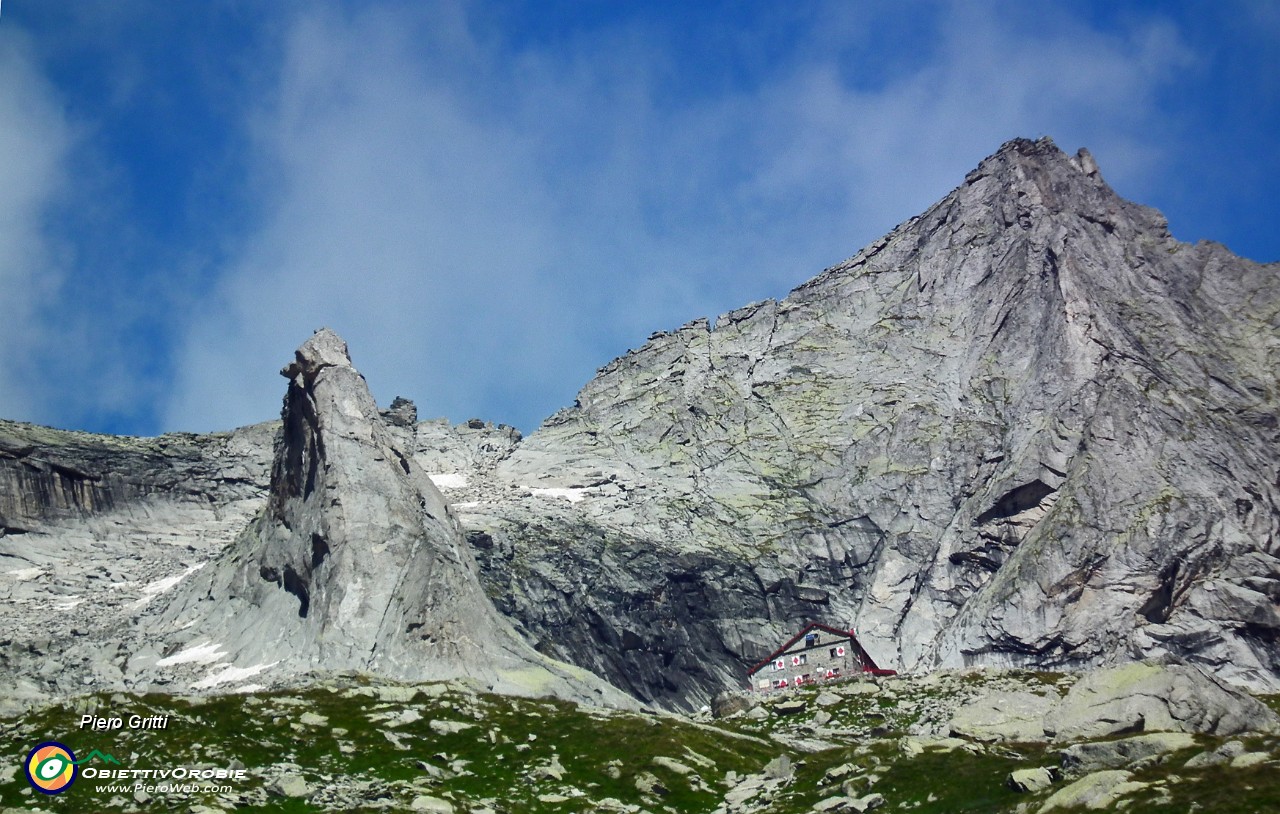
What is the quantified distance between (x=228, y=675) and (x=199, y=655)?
9165 mm

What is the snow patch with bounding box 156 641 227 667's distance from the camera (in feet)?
392

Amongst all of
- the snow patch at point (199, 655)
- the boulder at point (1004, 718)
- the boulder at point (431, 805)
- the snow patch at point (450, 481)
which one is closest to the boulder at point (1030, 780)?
the boulder at point (1004, 718)

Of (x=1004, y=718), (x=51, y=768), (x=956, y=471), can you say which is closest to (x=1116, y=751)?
(x=1004, y=718)

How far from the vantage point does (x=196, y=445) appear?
19662cm

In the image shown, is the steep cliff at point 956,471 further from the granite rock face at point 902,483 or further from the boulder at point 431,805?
the boulder at point 431,805

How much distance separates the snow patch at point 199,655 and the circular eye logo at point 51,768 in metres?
47.5

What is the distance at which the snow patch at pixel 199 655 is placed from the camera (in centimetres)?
11962

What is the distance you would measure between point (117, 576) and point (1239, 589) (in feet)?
457

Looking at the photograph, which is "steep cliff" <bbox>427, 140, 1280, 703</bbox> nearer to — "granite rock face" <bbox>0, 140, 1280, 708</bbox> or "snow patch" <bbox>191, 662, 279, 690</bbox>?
"granite rock face" <bbox>0, 140, 1280, 708</bbox>

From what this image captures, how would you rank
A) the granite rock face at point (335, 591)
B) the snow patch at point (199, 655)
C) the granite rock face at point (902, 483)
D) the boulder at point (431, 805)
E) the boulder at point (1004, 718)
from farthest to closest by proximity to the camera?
1. the granite rock face at point (902, 483)
2. the snow patch at point (199, 655)
3. the granite rock face at point (335, 591)
4. the boulder at point (1004, 718)
5. the boulder at point (431, 805)

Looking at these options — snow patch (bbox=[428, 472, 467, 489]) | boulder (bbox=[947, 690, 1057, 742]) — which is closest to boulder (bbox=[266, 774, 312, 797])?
boulder (bbox=[947, 690, 1057, 742])

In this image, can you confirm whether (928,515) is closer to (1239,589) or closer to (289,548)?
(1239,589)

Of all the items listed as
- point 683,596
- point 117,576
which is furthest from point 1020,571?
point 117,576

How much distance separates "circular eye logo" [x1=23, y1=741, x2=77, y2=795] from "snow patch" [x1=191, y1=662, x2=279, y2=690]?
128 feet
